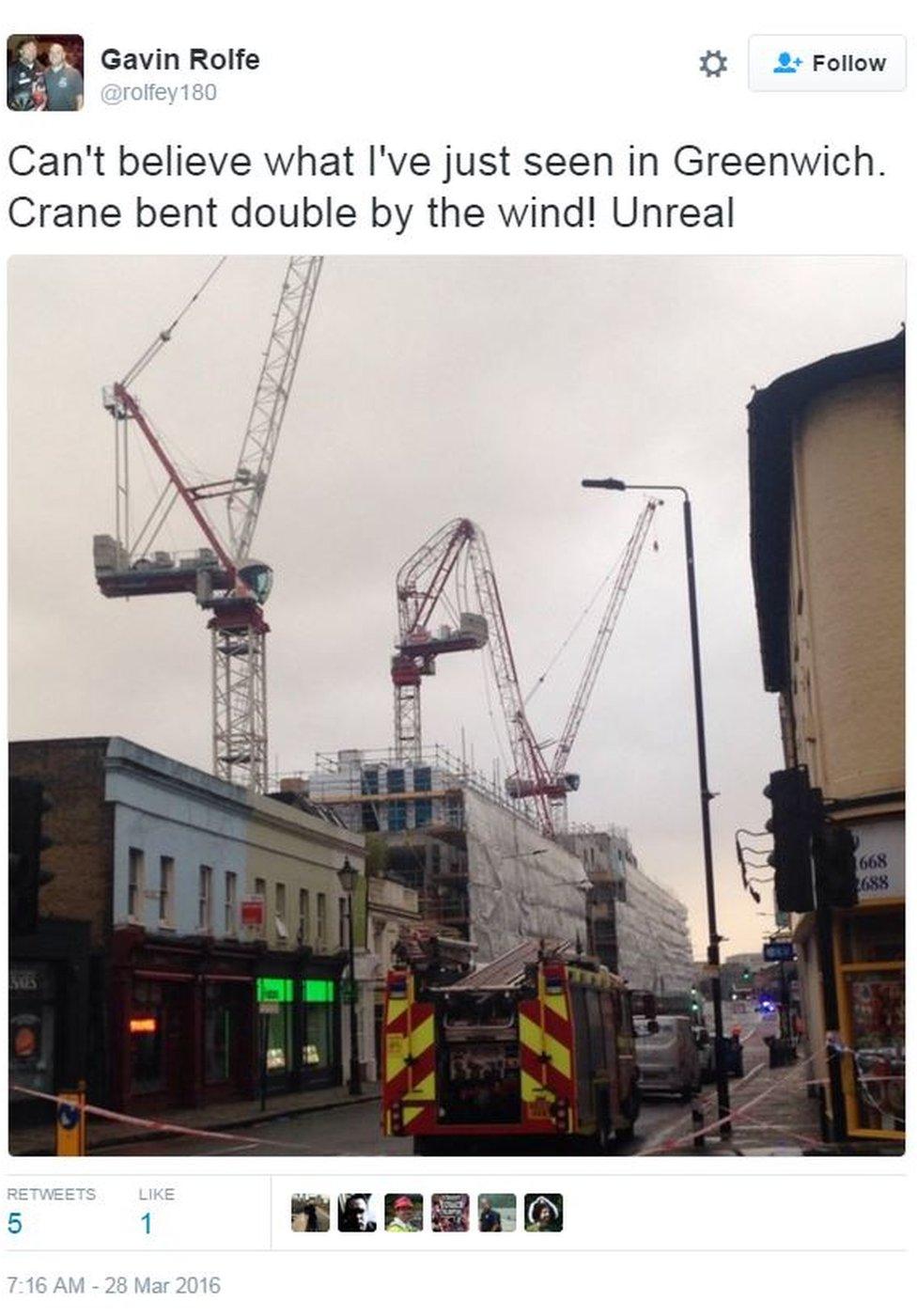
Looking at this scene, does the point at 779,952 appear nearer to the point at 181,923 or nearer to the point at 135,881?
the point at 181,923

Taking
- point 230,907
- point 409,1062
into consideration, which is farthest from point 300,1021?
point 409,1062

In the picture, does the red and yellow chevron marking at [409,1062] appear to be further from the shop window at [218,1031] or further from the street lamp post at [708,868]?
the shop window at [218,1031]

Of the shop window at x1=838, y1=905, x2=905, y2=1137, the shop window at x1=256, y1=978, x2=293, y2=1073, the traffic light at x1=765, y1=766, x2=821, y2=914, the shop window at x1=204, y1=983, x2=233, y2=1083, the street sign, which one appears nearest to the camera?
the traffic light at x1=765, y1=766, x2=821, y2=914

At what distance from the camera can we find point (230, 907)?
30828mm

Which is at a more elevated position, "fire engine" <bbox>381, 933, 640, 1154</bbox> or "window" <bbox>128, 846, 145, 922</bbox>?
"window" <bbox>128, 846, 145, 922</bbox>

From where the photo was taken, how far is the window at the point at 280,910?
32.8 metres

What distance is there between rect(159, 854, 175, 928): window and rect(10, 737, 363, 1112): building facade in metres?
0.03
